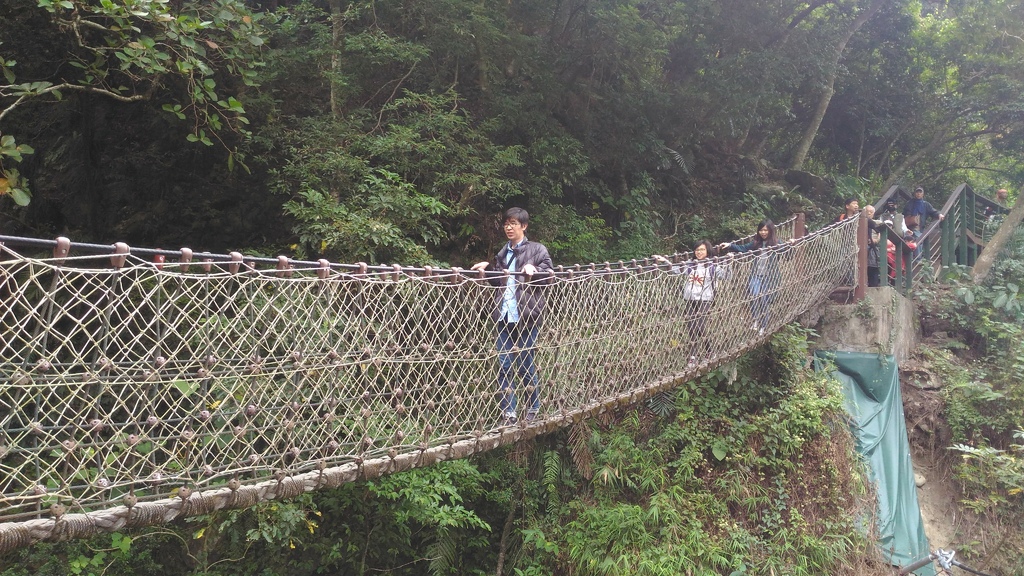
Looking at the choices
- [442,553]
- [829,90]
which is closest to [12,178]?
[442,553]

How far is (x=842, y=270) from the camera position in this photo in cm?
562

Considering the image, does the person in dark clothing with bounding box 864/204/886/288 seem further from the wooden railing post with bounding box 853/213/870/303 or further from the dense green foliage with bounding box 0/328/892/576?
the dense green foliage with bounding box 0/328/892/576

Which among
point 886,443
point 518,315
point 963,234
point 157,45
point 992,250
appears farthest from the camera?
point 963,234

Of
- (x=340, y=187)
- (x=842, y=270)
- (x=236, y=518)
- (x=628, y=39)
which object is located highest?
(x=628, y=39)

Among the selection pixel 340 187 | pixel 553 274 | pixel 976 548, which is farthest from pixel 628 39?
pixel 976 548

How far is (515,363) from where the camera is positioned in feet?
10.8

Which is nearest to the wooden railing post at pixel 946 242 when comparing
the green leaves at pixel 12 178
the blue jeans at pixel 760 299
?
the blue jeans at pixel 760 299

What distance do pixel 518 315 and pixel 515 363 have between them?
219 millimetres

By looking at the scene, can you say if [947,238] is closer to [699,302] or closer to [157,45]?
[699,302]

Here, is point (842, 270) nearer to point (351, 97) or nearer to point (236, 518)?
point (351, 97)

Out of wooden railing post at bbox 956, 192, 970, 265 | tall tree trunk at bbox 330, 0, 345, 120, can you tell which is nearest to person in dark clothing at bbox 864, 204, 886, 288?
wooden railing post at bbox 956, 192, 970, 265

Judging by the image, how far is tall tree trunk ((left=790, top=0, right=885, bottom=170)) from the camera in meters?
8.73

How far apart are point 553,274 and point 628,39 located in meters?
4.37

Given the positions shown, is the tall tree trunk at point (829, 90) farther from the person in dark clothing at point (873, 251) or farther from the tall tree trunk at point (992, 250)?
the person in dark clothing at point (873, 251)
